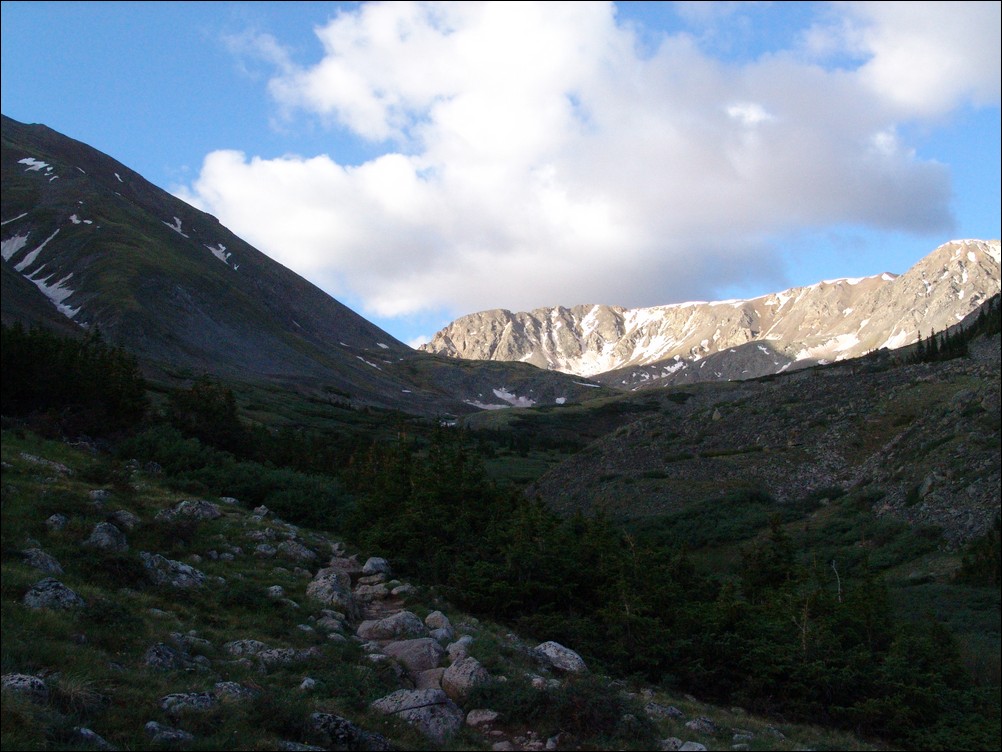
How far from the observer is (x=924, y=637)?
14.7 m

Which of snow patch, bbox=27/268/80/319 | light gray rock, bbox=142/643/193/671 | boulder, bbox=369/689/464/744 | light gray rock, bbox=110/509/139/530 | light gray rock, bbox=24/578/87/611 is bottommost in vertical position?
boulder, bbox=369/689/464/744

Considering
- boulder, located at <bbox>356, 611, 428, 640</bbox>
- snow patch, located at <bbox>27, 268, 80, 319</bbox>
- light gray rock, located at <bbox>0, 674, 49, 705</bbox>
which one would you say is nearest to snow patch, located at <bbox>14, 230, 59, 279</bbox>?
snow patch, located at <bbox>27, 268, 80, 319</bbox>

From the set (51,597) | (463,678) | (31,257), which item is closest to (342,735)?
(463,678)

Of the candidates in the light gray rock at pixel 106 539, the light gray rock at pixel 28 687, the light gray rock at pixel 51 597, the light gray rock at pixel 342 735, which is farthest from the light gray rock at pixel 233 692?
the light gray rock at pixel 106 539

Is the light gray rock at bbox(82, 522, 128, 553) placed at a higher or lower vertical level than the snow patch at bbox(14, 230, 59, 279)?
lower

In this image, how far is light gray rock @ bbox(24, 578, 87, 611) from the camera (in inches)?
350

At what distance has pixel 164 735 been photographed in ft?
21.4

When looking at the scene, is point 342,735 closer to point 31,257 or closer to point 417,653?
point 417,653

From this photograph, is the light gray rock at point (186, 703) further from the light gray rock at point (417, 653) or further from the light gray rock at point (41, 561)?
the light gray rock at point (41, 561)

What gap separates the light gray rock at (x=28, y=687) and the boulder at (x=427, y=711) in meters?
3.39

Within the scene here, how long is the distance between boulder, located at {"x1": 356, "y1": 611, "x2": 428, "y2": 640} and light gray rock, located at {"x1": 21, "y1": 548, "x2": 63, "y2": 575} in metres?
4.63

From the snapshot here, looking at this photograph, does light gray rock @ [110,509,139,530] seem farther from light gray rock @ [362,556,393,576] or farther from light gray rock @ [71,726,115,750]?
light gray rock @ [71,726,115,750]

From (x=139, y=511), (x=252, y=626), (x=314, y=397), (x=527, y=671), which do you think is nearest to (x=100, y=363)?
(x=139, y=511)

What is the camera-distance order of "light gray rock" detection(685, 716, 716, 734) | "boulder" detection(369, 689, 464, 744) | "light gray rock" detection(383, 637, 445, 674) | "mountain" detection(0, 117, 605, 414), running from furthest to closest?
"mountain" detection(0, 117, 605, 414) → "light gray rock" detection(383, 637, 445, 674) → "light gray rock" detection(685, 716, 716, 734) → "boulder" detection(369, 689, 464, 744)
